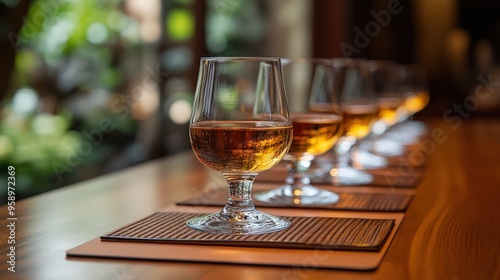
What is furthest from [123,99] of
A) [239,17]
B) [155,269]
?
[155,269]

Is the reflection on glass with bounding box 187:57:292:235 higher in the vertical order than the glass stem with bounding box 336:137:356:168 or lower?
higher

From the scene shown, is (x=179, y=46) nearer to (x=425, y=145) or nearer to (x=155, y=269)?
(x=425, y=145)

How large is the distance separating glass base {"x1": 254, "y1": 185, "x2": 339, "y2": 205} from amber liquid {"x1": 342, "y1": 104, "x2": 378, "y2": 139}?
1.14 ft

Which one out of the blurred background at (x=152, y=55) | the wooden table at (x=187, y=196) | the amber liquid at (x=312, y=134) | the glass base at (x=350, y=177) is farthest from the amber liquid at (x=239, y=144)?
the blurred background at (x=152, y=55)

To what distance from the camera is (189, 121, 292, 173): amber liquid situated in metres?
0.99

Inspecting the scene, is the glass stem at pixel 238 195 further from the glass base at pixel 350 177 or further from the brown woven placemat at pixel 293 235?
the glass base at pixel 350 177

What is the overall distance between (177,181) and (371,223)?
0.55 metres

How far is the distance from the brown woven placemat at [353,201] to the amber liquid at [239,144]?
0.66 feet

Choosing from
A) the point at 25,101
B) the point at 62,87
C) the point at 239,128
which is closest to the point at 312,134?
the point at 239,128

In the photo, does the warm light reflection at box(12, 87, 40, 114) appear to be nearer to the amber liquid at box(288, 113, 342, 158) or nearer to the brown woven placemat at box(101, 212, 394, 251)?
the amber liquid at box(288, 113, 342, 158)

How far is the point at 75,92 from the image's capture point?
3076 millimetres

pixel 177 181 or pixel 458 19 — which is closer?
pixel 177 181

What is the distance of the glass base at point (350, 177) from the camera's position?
148 cm

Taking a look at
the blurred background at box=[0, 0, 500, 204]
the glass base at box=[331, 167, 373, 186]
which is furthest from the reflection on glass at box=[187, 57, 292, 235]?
the blurred background at box=[0, 0, 500, 204]
